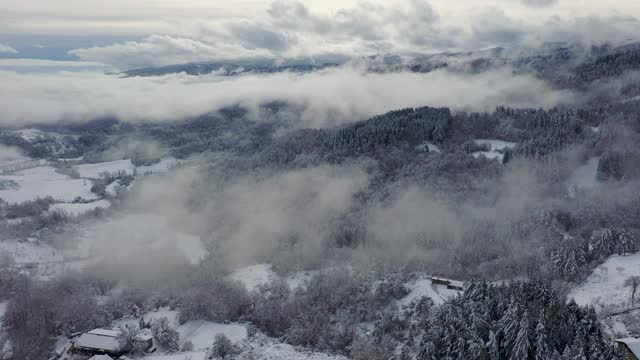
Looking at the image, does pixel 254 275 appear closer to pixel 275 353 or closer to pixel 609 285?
pixel 275 353

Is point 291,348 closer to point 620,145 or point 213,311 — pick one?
point 213,311

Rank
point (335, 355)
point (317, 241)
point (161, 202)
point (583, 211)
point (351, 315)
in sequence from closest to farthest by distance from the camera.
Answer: point (335, 355)
point (351, 315)
point (583, 211)
point (317, 241)
point (161, 202)

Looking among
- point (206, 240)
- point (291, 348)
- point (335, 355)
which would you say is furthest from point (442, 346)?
point (206, 240)

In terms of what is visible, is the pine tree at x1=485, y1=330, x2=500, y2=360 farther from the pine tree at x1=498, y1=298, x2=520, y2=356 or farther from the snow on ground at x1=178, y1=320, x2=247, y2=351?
the snow on ground at x1=178, y1=320, x2=247, y2=351

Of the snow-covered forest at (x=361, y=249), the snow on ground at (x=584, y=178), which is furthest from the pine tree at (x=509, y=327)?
the snow on ground at (x=584, y=178)

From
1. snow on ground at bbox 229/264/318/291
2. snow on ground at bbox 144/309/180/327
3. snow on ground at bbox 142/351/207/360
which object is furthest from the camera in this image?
snow on ground at bbox 229/264/318/291

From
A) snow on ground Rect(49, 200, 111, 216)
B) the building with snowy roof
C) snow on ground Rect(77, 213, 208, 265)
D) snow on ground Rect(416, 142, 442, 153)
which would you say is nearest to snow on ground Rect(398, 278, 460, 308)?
the building with snowy roof
